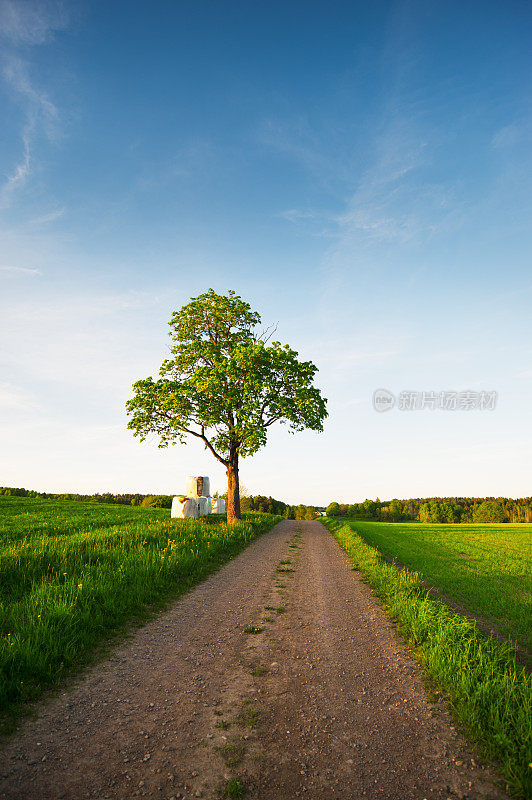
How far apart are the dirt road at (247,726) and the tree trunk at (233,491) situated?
16.9m

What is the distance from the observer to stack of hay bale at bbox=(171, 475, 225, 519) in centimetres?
2544

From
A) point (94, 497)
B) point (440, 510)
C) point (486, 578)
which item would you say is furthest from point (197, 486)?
point (440, 510)

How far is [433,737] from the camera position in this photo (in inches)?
162

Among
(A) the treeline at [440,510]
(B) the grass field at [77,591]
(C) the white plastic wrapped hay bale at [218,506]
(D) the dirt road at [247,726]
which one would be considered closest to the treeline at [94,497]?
(C) the white plastic wrapped hay bale at [218,506]

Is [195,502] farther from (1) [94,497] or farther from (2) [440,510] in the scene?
(2) [440,510]

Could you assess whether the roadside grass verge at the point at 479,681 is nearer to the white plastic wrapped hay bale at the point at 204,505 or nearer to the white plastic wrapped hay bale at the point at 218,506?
the white plastic wrapped hay bale at the point at 204,505

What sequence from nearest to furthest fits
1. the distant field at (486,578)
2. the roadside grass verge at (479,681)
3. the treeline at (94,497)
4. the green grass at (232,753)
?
1. the green grass at (232,753)
2. the roadside grass verge at (479,681)
3. the distant field at (486,578)
4. the treeline at (94,497)

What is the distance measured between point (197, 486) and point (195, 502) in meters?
2.89

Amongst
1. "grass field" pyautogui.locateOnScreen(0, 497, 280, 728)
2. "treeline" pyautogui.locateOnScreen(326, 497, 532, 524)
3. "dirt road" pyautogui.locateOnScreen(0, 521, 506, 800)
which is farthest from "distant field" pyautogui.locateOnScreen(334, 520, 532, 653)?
"treeline" pyautogui.locateOnScreen(326, 497, 532, 524)

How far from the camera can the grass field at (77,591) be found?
5.05 meters

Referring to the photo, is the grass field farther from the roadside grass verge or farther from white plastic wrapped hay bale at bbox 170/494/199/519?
white plastic wrapped hay bale at bbox 170/494/199/519

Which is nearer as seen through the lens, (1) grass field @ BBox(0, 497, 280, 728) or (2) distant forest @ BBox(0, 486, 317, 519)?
(1) grass field @ BBox(0, 497, 280, 728)

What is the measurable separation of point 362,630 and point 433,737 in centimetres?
328

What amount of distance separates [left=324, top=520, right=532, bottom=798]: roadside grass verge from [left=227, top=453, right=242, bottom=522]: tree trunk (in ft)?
55.0
